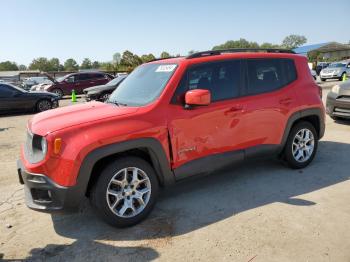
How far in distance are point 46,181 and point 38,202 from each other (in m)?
0.27

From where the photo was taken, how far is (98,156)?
3.48m

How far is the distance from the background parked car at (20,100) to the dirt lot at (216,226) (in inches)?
387

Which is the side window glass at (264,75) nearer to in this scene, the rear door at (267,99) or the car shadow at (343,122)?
the rear door at (267,99)

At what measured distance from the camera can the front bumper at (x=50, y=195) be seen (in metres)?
3.42

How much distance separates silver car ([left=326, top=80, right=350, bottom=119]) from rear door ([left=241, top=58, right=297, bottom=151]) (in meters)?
4.08

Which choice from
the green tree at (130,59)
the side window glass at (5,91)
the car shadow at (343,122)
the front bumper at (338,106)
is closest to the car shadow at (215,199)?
the front bumper at (338,106)

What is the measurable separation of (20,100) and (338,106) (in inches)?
463

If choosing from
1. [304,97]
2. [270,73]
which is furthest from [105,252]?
[304,97]

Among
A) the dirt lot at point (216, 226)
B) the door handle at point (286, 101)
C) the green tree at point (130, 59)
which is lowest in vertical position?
the dirt lot at point (216, 226)

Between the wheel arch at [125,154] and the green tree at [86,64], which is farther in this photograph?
the green tree at [86,64]

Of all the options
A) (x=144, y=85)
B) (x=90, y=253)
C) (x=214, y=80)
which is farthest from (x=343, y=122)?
(x=90, y=253)

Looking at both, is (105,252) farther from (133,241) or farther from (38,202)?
(38,202)

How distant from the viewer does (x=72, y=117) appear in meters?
3.89

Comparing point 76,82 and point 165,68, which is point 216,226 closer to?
point 165,68
